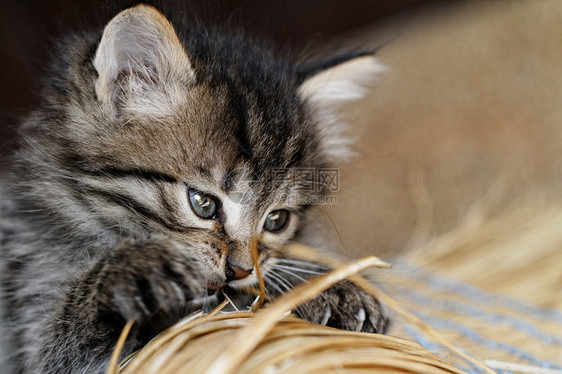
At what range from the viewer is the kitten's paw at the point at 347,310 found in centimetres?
145

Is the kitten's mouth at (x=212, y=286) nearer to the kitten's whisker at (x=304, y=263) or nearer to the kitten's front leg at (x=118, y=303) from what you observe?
the kitten's front leg at (x=118, y=303)

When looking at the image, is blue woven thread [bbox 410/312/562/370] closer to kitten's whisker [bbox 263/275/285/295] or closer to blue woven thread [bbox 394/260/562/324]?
blue woven thread [bbox 394/260/562/324]

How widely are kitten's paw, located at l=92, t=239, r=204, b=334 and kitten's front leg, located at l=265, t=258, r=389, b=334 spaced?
36 cm

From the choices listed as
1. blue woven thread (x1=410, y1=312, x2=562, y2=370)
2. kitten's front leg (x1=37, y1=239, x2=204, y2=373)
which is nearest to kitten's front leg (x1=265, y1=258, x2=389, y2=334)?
kitten's front leg (x1=37, y1=239, x2=204, y2=373)

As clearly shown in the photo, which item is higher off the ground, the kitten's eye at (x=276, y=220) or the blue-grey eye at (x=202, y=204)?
the kitten's eye at (x=276, y=220)

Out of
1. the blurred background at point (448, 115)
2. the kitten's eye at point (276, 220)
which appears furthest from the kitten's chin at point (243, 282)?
the blurred background at point (448, 115)

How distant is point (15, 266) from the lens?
1.55 metres

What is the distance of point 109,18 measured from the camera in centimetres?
141

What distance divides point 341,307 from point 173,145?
2.05 feet

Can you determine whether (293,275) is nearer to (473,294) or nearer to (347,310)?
(347,310)

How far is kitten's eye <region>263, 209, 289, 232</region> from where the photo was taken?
161 centimetres

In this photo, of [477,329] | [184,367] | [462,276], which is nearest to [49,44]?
[184,367]

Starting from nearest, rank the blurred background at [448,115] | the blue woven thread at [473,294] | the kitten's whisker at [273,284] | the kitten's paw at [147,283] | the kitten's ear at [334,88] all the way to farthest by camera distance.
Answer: the kitten's paw at [147,283], the kitten's whisker at [273,284], the kitten's ear at [334,88], the blue woven thread at [473,294], the blurred background at [448,115]

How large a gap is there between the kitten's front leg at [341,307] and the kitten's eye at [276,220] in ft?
0.34
